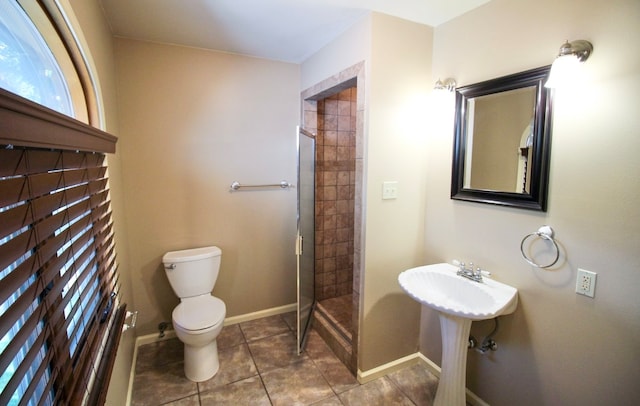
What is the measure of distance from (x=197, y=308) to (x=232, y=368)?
0.52m

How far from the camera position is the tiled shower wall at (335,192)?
2910 millimetres

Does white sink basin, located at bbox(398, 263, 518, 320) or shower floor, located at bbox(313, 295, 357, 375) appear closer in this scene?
white sink basin, located at bbox(398, 263, 518, 320)

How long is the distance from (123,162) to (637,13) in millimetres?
2997

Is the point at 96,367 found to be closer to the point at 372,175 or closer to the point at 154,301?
the point at 154,301

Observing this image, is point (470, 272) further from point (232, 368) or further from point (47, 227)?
point (47, 227)

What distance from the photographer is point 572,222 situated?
4.65 ft

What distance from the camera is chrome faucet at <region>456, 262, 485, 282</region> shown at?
1799 mm

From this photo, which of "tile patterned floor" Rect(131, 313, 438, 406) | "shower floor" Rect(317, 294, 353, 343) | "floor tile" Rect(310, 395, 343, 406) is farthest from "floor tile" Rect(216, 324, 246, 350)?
"floor tile" Rect(310, 395, 343, 406)

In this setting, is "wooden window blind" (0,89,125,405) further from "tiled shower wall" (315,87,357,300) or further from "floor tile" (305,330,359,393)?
"tiled shower wall" (315,87,357,300)

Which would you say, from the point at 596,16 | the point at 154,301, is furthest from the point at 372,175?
the point at 154,301

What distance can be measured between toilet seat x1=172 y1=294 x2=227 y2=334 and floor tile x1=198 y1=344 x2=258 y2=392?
0.40 meters

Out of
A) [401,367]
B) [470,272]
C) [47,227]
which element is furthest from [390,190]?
[47,227]

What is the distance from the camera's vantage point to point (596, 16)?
4.23 ft

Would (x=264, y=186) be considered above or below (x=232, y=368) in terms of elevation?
above
